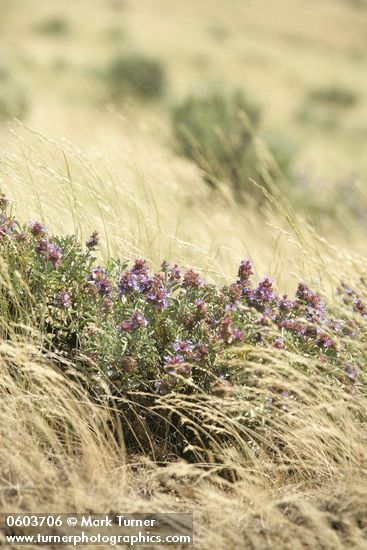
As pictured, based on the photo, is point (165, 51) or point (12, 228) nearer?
point (12, 228)

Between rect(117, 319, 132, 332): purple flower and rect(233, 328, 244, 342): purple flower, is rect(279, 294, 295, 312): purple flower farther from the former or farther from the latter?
rect(117, 319, 132, 332): purple flower

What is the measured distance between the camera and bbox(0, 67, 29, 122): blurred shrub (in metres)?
10.3

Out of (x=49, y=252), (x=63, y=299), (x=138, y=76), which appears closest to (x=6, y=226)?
(x=49, y=252)

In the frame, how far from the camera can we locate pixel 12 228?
286 cm

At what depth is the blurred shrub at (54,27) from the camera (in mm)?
34375

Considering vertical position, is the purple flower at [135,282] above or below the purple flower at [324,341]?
above

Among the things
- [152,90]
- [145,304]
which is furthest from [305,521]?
[152,90]

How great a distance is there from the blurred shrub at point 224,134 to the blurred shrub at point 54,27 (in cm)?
2521

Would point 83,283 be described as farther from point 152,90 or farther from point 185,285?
point 152,90

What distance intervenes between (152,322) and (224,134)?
7.61m

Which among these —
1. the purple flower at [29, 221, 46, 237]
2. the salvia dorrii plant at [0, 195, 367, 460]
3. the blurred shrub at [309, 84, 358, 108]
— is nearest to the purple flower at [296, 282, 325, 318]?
the salvia dorrii plant at [0, 195, 367, 460]

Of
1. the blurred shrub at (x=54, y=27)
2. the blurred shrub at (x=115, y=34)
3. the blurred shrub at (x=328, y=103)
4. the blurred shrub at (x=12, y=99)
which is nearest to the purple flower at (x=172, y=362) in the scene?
the blurred shrub at (x=12, y=99)

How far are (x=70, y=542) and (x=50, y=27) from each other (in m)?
36.9

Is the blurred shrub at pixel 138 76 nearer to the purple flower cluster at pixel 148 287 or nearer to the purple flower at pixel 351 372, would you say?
the purple flower cluster at pixel 148 287
